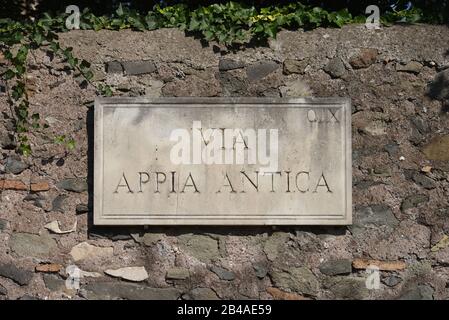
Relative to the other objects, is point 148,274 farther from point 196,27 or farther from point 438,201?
point 438,201

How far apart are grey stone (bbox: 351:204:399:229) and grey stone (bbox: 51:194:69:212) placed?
69.3 inches

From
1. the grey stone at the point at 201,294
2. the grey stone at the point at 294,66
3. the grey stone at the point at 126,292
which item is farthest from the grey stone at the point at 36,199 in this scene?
the grey stone at the point at 294,66

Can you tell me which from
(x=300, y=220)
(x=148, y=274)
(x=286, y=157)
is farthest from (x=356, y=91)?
(x=148, y=274)

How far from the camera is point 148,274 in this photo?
13.3 ft

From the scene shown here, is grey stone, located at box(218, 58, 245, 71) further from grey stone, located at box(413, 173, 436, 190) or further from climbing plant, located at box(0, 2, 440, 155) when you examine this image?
grey stone, located at box(413, 173, 436, 190)

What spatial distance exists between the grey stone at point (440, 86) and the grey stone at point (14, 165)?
2.54 m

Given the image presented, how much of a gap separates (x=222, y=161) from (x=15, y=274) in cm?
143

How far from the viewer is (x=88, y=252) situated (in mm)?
4082

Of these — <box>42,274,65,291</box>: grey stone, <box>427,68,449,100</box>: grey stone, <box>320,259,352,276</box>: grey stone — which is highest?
<box>427,68,449,100</box>: grey stone

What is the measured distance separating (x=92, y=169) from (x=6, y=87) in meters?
0.75

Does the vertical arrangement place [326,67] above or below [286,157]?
above

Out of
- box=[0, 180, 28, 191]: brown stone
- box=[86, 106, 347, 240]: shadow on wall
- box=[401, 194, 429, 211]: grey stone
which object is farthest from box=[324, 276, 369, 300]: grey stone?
box=[0, 180, 28, 191]: brown stone

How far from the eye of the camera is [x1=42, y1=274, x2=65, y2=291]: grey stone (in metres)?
4.07

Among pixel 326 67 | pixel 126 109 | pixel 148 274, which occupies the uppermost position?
pixel 326 67
